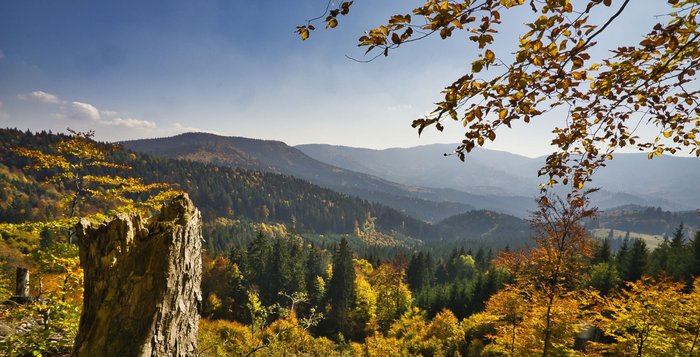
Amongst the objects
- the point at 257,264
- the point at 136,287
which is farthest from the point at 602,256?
the point at 136,287

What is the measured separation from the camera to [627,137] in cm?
385

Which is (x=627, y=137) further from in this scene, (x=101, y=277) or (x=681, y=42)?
(x=101, y=277)

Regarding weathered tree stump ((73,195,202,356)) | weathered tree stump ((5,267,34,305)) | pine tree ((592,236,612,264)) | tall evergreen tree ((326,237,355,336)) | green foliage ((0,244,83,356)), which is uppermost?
weathered tree stump ((73,195,202,356))

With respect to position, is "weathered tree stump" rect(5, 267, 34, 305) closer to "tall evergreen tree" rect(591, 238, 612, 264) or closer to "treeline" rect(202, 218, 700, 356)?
"treeline" rect(202, 218, 700, 356)

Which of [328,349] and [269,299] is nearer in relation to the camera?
[328,349]

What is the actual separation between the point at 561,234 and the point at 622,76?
537 inches

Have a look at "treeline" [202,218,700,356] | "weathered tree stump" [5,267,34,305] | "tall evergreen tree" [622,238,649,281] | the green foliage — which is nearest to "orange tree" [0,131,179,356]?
the green foliage

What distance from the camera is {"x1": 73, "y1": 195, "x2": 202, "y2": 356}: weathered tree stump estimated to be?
349 cm

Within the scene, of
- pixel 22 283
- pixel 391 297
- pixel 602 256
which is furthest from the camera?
pixel 602 256

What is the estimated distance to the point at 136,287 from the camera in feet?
11.7

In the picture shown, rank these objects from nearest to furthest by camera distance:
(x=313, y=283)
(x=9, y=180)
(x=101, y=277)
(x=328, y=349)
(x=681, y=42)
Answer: (x=681, y=42), (x=101, y=277), (x=328, y=349), (x=313, y=283), (x=9, y=180)

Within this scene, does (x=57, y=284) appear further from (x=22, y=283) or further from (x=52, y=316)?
(x=22, y=283)

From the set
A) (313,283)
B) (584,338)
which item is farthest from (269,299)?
(584,338)

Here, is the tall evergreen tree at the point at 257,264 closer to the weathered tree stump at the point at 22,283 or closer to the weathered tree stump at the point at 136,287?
the weathered tree stump at the point at 22,283
